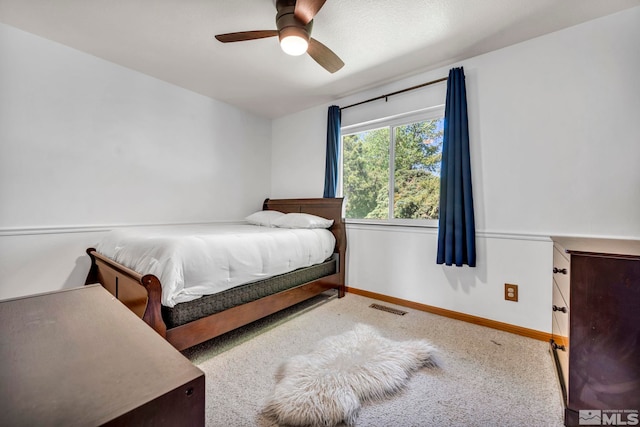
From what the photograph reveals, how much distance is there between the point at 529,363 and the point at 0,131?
403cm

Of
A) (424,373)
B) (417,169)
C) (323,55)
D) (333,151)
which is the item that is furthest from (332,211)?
(424,373)

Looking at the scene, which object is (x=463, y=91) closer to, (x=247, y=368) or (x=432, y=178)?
(x=432, y=178)

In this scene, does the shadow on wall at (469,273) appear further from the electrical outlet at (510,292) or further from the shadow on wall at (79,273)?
the shadow on wall at (79,273)

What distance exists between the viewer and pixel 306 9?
1582 millimetres

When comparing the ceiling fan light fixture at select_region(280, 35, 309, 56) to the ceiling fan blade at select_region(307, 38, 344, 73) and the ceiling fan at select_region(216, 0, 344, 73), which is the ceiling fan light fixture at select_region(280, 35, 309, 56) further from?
the ceiling fan blade at select_region(307, 38, 344, 73)

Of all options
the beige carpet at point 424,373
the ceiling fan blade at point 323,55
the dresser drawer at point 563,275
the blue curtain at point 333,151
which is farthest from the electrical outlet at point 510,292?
the ceiling fan blade at point 323,55

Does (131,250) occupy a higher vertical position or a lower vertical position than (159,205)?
lower

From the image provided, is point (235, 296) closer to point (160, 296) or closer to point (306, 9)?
point (160, 296)

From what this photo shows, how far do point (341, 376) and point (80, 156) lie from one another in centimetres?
276

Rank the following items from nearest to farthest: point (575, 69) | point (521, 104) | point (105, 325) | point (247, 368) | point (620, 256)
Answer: point (105, 325) < point (620, 256) < point (247, 368) < point (575, 69) < point (521, 104)

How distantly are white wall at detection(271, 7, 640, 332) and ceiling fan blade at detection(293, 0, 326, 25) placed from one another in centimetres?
150

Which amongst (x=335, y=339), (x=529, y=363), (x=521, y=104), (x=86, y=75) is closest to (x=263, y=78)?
(x=86, y=75)

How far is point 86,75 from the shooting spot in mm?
2430

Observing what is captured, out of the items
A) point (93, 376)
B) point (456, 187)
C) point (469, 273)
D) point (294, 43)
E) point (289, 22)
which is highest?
point (289, 22)
